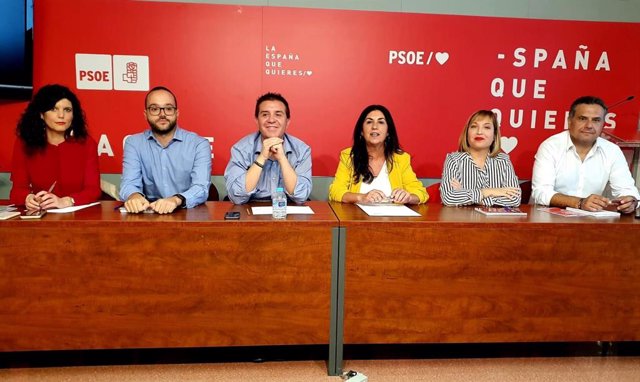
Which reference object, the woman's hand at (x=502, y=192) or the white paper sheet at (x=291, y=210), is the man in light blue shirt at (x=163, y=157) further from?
the woman's hand at (x=502, y=192)

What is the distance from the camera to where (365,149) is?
2.64 meters

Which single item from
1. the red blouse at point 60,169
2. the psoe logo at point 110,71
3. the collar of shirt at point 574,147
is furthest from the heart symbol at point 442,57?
the red blouse at point 60,169

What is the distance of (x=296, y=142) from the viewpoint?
8.35ft

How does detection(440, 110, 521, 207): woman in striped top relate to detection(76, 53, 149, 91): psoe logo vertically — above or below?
below

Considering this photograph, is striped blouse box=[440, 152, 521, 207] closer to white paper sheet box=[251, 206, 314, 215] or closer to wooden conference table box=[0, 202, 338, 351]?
white paper sheet box=[251, 206, 314, 215]

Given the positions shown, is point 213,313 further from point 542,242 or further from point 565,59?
point 565,59

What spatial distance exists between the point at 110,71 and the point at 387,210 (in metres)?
2.38

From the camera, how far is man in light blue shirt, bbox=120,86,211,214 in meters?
2.41

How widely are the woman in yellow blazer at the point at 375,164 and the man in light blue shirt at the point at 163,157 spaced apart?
2.62ft

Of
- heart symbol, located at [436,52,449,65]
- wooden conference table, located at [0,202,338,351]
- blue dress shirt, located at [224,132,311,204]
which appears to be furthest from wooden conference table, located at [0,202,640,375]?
heart symbol, located at [436,52,449,65]

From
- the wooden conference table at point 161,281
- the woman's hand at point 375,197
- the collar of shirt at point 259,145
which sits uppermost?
the collar of shirt at point 259,145

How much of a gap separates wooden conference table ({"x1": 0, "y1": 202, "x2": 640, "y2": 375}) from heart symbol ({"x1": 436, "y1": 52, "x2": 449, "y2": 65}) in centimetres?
183

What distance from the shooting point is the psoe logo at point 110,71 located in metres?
3.18

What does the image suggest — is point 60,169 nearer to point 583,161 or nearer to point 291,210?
point 291,210
